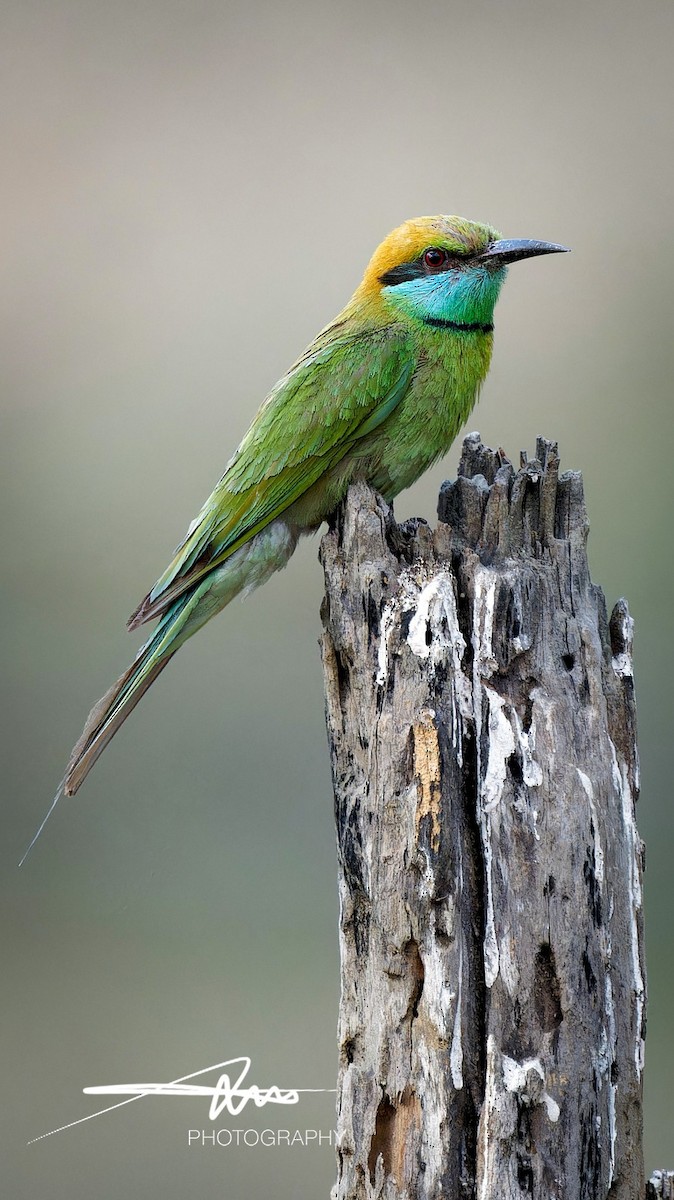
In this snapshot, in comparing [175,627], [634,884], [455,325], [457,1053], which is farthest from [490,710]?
[455,325]

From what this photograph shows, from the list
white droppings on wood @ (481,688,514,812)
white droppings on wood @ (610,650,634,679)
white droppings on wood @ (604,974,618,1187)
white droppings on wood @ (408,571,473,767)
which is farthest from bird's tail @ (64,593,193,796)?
white droppings on wood @ (604,974,618,1187)

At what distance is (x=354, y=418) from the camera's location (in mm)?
2143

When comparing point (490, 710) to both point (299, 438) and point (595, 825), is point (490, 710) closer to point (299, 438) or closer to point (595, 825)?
point (595, 825)

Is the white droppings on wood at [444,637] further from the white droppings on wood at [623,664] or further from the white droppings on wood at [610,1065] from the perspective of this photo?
the white droppings on wood at [610,1065]

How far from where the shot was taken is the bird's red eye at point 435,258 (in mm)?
2232

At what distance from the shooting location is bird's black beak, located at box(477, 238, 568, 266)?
2.20 m

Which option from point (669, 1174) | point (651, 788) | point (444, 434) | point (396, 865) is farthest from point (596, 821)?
point (651, 788)

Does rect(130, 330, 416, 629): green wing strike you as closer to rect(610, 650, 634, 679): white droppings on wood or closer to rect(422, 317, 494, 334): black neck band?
rect(422, 317, 494, 334): black neck band

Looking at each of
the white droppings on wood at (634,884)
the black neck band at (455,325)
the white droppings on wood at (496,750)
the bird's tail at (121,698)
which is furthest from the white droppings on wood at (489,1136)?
the black neck band at (455,325)

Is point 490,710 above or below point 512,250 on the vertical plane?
below

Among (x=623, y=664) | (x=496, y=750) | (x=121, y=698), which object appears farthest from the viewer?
(x=121, y=698)

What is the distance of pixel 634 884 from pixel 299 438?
100 centimetres

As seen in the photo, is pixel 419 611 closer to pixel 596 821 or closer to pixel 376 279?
pixel 596 821

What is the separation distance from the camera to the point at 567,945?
1.57m
